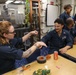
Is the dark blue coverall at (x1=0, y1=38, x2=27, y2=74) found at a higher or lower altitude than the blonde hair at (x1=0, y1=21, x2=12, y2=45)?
lower

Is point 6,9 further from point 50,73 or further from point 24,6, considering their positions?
point 50,73

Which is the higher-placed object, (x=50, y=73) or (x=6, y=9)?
(x=6, y=9)

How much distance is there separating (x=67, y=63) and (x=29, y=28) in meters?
2.98

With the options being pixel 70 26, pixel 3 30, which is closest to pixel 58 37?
pixel 70 26

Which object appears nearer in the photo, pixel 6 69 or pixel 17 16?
pixel 6 69

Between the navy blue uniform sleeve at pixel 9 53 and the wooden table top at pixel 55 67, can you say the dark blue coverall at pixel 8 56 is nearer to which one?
the navy blue uniform sleeve at pixel 9 53

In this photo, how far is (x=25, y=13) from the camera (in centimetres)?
470

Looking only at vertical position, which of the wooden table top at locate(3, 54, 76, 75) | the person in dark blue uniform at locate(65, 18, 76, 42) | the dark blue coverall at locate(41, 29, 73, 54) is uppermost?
the person in dark blue uniform at locate(65, 18, 76, 42)

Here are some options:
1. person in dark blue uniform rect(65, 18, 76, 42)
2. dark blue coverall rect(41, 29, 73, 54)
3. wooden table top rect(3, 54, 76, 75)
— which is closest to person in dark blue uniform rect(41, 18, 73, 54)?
dark blue coverall rect(41, 29, 73, 54)

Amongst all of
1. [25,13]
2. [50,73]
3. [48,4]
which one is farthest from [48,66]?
[48,4]

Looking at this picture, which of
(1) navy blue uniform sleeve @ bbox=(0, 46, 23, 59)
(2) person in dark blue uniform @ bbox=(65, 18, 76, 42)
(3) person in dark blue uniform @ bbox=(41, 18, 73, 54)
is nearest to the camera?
(1) navy blue uniform sleeve @ bbox=(0, 46, 23, 59)

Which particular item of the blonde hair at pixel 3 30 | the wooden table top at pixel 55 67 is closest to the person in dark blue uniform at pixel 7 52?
the blonde hair at pixel 3 30

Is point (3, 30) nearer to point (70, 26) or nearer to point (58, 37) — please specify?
point (58, 37)

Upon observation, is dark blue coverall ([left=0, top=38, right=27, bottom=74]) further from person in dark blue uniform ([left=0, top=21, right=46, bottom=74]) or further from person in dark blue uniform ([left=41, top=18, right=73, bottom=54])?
person in dark blue uniform ([left=41, top=18, right=73, bottom=54])
